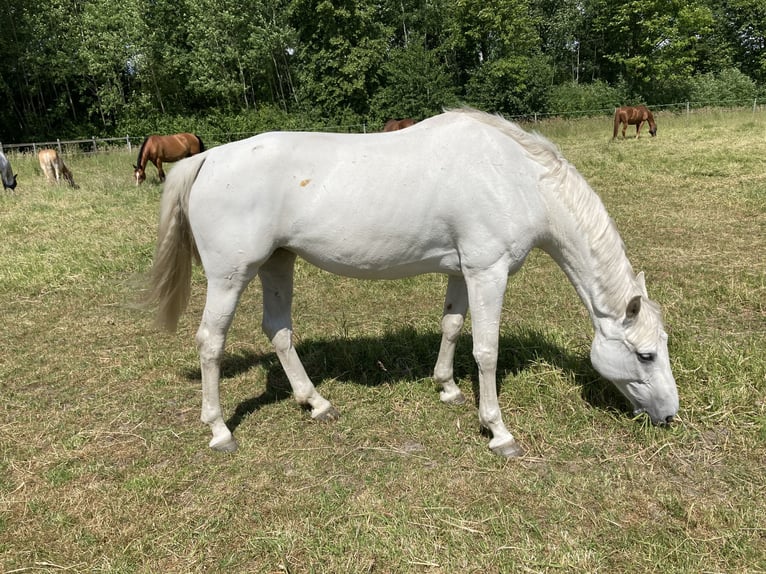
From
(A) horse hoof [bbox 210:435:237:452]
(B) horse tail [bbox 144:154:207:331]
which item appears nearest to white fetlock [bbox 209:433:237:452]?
(A) horse hoof [bbox 210:435:237:452]

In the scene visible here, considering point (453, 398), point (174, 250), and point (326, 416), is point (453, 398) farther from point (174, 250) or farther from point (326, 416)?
point (174, 250)

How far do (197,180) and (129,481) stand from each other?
184 cm

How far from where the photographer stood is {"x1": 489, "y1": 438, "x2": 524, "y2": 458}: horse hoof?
306 cm

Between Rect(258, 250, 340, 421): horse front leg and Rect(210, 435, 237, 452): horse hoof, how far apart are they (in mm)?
557

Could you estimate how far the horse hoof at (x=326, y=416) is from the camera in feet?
11.6

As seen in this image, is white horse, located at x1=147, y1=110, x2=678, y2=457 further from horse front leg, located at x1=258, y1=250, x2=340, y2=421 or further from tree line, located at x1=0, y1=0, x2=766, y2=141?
tree line, located at x1=0, y1=0, x2=766, y2=141

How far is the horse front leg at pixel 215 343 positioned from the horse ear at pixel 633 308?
7.58 feet

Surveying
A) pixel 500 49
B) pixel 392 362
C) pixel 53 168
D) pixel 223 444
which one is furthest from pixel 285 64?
pixel 223 444

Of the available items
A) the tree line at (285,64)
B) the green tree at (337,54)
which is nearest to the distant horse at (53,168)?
the tree line at (285,64)

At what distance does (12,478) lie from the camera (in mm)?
2975

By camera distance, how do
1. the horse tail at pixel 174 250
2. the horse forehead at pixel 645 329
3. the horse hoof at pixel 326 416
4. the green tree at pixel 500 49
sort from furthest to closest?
the green tree at pixel 500 49 < the horse hoof at pixel 326 416 < the horse tail at pixel 174 250 < the horse forehead at pixel 645 329

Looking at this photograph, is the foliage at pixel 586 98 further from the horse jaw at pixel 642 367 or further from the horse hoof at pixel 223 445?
the horse hoof at pixel 223 445

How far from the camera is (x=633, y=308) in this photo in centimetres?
287

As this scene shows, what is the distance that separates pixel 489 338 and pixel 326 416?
1300 mm
